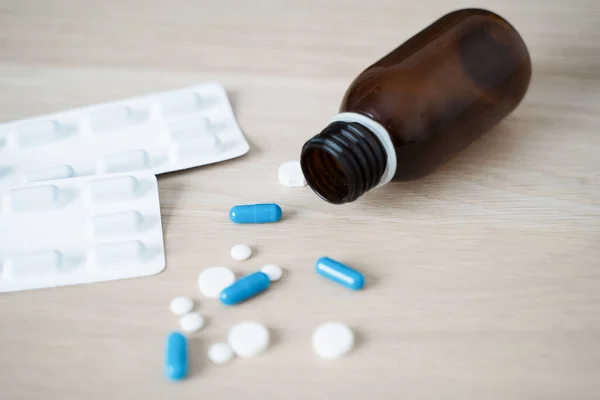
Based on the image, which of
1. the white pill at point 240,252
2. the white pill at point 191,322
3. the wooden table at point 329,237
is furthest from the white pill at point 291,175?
the white pill at point 191,322

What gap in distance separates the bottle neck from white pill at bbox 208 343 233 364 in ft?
0.69

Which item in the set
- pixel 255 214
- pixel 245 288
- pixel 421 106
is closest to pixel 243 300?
pixel 245 288

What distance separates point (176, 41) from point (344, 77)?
0.92 feet

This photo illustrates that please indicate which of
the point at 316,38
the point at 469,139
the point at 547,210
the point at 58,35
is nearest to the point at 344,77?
the point at 316,38

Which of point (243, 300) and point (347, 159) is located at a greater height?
point (347, 159)

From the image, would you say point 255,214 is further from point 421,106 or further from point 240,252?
point 421,106

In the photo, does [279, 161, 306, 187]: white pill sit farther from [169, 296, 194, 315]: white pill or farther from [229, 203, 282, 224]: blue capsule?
[169, 296, 194, 315]: white pill

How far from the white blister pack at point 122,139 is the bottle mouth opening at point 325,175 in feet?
0.42

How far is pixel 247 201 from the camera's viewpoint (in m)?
0.84

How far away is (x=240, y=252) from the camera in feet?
2.54

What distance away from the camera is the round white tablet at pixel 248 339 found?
2.22 ft

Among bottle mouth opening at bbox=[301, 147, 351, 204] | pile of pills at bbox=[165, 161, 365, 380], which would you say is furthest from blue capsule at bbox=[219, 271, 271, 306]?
bottle mouth opening at bbox=[301, 147, 351, 204]

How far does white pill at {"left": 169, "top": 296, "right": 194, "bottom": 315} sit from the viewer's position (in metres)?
0.72

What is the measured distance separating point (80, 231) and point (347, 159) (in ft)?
1.02
